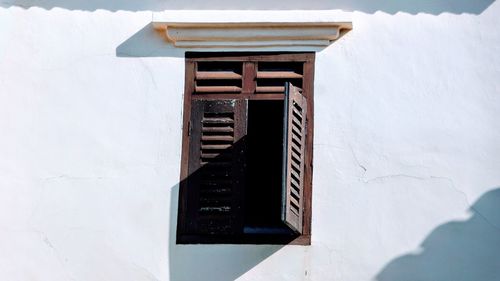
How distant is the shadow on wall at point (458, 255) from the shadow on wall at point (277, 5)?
147 centimetres

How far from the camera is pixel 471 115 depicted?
316 inches

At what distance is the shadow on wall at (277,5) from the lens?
8.26 meters

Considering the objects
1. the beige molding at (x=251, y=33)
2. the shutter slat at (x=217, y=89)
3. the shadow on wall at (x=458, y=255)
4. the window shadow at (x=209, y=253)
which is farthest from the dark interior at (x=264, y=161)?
the shadow on wall at (x=458, y=255)

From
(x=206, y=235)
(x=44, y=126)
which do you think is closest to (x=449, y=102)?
(x=206, y=235)

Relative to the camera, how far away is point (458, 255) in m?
7.75

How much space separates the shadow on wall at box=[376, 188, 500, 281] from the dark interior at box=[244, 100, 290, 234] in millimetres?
1021

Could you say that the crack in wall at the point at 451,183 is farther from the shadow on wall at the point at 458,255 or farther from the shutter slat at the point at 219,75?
the shutter slat at the point at 219,75

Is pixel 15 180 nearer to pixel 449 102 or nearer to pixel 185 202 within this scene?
pixel 185 202

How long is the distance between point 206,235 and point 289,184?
2.57ft

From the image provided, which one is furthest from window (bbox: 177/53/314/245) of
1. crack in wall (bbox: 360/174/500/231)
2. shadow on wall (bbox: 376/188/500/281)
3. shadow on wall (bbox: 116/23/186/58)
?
shadow on wall (bbox: 376/188/500/281)

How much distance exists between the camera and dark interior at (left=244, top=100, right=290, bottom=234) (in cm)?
827

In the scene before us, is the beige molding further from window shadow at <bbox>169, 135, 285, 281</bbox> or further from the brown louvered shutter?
window shadow at <bbox>169, 135, 285, 281</bbox>

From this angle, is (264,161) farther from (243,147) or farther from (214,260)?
(214,260)

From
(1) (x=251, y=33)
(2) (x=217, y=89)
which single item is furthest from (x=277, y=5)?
(2) (x=217, y=89)
